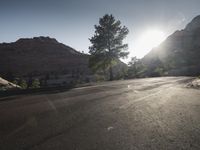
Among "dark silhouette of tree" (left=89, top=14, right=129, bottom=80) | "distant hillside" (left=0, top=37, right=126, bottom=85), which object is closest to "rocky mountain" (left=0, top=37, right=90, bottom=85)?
"distant hillside" (left=0, top=37, right=126, bottom=85)

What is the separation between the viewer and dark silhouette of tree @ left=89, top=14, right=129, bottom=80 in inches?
1072

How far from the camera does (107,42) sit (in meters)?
27.2

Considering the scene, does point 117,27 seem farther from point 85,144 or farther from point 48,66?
point 48,66

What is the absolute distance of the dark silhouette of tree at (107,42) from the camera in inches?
1072

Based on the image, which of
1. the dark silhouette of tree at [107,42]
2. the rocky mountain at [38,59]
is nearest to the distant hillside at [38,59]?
the rocky mountain at [38,59]

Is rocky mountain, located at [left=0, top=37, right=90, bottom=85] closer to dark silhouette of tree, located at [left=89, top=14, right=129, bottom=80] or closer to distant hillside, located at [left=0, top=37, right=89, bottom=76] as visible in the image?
distant hillside, located at [left=0, top=37, right=89, bottom=76]

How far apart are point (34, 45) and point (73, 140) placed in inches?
5609

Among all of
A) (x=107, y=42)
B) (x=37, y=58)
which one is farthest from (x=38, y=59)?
(x=107, y=42)

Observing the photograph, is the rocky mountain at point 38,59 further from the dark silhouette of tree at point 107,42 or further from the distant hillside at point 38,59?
the dark silhouette of tree at point 107,42

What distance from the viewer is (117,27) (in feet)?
91.7

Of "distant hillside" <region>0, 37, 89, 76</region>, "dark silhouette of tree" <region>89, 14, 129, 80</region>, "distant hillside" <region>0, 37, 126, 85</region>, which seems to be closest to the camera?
"dark silhouette of tree" <region>89, 14, 129, 80</region>

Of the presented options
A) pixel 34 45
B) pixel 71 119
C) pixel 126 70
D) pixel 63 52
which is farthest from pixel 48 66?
pixel 71 119

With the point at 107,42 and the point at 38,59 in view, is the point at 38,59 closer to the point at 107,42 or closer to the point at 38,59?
the point at 38,59

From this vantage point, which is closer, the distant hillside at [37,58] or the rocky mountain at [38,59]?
the rocky mountain at [38,59]
